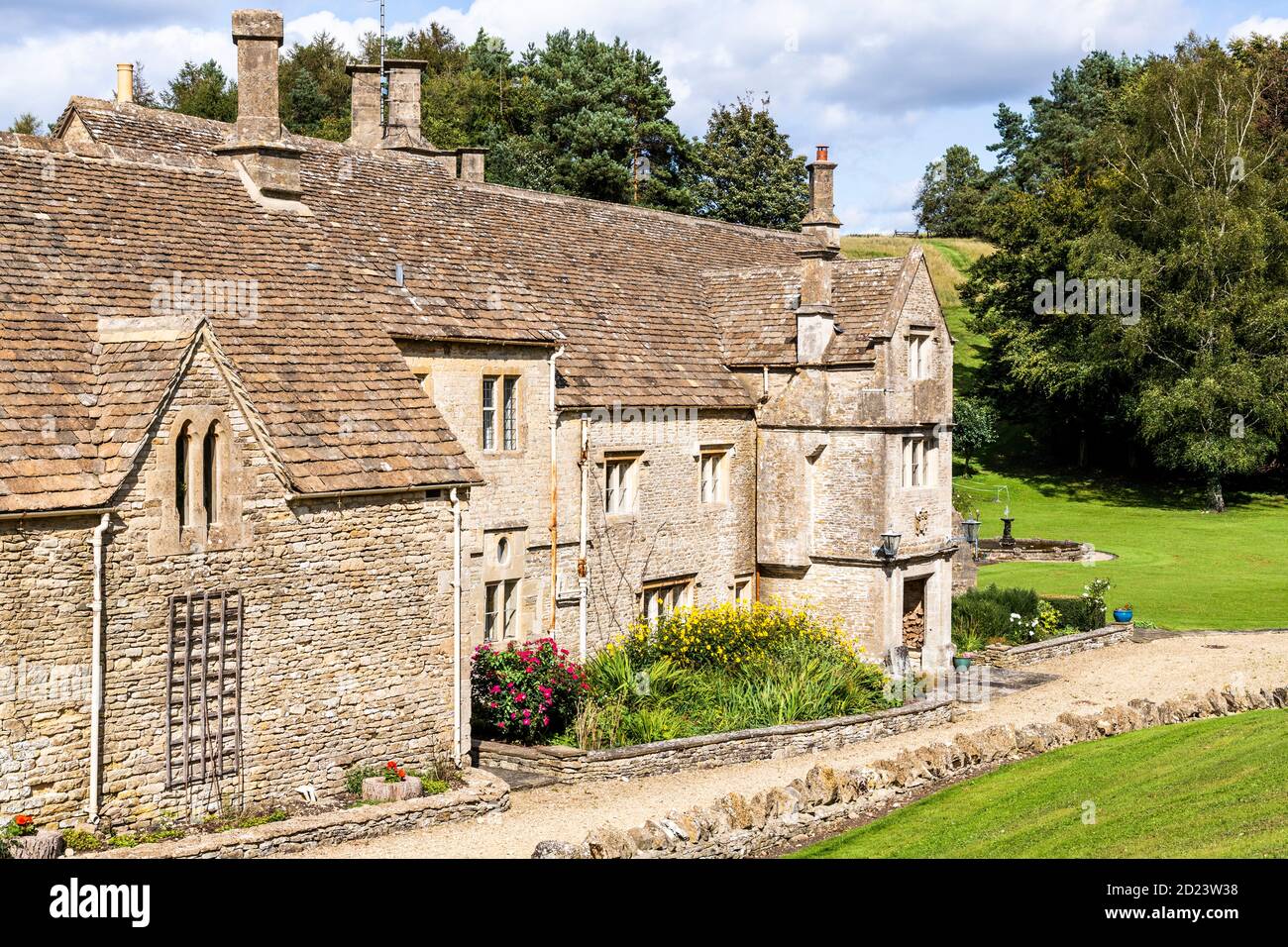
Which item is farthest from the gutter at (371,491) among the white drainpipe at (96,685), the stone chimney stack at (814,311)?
the stone chimney stack at (814,311)

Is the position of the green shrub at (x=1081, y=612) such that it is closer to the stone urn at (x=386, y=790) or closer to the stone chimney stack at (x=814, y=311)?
the stone chimney stack at (x=814, y=311)

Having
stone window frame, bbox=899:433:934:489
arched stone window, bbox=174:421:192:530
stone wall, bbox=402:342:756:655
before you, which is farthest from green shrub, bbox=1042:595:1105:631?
arched stone window, bbox=174:421:192:530

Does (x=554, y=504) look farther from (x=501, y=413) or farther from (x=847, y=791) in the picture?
(x=847, y=791)

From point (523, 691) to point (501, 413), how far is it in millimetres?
5282

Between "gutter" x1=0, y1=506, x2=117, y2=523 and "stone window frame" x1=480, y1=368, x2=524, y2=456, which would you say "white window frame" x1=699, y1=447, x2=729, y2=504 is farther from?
"gutter" x1=0, y1=506, x2=117, y2=523

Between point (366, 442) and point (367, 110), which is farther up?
point (367, 110)

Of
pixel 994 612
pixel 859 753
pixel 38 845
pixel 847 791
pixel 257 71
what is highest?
pixel 257 71

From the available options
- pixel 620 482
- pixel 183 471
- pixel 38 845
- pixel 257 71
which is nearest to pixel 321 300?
pixel 257 71

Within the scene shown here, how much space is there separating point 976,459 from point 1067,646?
141ft

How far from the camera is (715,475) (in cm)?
3162
